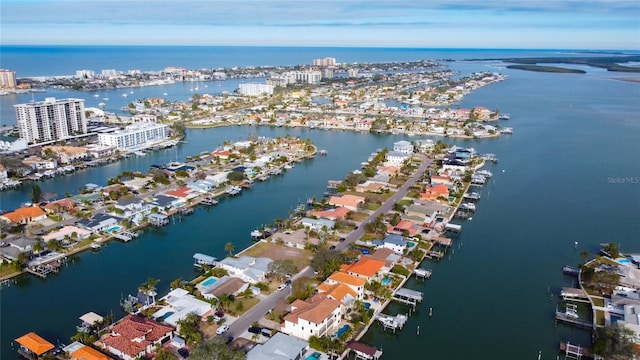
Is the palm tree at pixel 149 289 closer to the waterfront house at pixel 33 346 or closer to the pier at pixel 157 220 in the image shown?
the waterfront house at pixel 33 346

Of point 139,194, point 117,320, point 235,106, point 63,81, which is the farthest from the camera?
point 63,81

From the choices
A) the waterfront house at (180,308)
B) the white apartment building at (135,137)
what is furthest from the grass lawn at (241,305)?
the white apartment building at (135,137)

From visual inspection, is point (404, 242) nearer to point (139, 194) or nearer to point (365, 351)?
point (365, 351)

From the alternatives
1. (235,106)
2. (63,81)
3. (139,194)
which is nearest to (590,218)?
(139,194)

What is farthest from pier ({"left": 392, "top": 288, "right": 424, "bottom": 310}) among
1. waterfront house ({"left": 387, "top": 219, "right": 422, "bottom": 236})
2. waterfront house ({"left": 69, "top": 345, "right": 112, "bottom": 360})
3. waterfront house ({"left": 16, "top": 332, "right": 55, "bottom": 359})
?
waterfront house ({"left": 16, "top": 332, "right": 55, "bottom": 359})

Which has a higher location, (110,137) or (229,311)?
(110,137)

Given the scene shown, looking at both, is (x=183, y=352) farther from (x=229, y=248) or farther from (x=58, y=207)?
(x=58, y=207)

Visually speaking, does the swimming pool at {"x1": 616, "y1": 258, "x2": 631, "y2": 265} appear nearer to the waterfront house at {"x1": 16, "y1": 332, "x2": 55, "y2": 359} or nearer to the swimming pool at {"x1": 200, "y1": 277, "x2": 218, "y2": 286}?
the swimming pool at {"x1": 200, "y1": 277, "x2": 218, "y2": 286}

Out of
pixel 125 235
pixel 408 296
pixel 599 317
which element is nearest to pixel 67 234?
pixel 125 235
